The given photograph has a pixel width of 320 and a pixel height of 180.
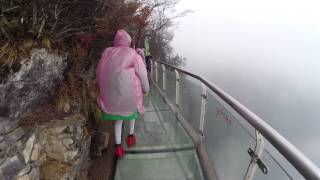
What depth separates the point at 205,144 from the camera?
14.6 ft

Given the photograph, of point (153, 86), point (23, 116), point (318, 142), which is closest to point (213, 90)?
point (23, 116)

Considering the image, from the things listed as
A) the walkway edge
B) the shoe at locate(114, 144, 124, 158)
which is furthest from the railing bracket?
the shoe at locate(114, 144, 124, 158)

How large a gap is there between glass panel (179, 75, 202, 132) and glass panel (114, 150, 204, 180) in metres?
0.62

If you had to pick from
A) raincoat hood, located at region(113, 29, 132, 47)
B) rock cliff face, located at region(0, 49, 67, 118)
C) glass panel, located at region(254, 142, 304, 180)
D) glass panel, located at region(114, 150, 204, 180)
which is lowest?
glass panel, located at region(114, 150, 204, 180)

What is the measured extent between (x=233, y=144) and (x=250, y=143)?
58 centimetres

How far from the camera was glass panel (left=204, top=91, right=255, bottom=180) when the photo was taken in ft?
9.28

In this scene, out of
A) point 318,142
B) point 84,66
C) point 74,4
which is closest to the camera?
point 74,4

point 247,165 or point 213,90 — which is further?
point 213,90

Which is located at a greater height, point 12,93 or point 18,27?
point 18,27

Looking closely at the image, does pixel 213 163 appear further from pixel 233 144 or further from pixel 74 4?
pixel 74 4

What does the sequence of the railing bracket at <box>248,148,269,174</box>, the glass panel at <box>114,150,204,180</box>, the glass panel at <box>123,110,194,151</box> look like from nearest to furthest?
the railing bracket at <box>248,148,269,174</box> < the glass panel at <box>114,150,204,180</box> < the glass panel at <box>123,110,194,151</box>

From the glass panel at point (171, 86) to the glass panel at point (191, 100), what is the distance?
0.69m

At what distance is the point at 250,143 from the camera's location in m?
2.61

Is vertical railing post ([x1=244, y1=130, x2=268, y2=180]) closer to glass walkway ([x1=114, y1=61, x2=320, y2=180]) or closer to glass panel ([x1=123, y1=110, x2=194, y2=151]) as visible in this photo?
glass walkway ([x1=114, y1=61, x2=320, y2=180])
